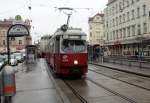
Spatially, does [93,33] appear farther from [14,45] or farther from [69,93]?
[69,93]

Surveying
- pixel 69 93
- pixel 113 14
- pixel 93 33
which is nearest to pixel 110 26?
pixel 113 14

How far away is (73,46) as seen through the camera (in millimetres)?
18297

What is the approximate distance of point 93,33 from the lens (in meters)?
109

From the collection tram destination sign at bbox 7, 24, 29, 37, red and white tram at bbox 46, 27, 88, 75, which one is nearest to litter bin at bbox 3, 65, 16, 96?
tram destination sign at bbox 7, 24, 29, 37

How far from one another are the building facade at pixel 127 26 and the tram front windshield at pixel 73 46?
978 inches

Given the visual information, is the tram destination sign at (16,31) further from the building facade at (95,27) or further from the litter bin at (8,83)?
the building facade at (95,27)

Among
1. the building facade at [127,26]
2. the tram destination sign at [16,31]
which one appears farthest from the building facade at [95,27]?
the tram destination sign at [16,31]

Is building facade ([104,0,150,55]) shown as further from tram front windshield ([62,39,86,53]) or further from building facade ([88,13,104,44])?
building facade ([88,13,104,44])

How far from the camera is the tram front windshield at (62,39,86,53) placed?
59.6 feet

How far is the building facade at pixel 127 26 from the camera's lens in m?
50.2

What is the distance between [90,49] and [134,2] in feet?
50.0

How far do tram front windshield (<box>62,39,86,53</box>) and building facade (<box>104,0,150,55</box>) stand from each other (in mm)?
24839

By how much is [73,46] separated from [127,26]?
142 feet

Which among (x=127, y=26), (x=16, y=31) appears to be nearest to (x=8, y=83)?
(x=16, y=31)
